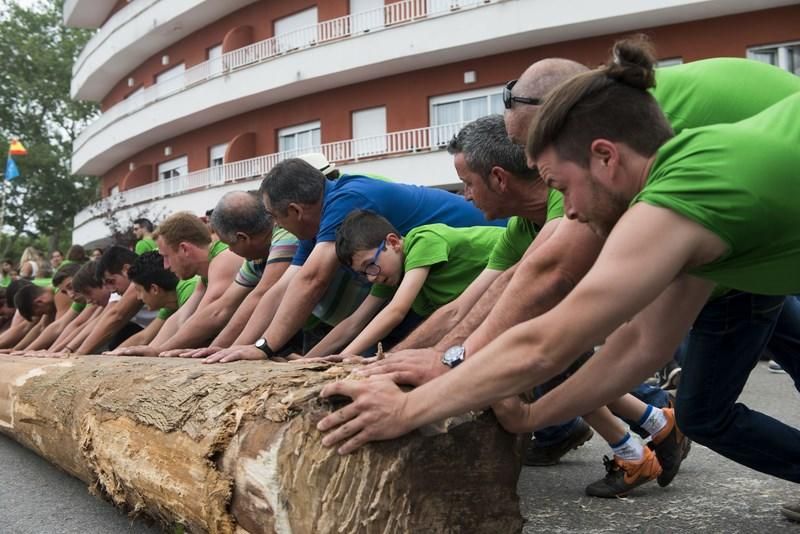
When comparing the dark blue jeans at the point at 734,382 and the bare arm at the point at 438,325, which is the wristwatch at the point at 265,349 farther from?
the dark blue jeans at the point at 734,382

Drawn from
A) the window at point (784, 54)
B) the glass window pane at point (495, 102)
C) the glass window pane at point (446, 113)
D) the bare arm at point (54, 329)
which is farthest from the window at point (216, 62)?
the bare arm at point (54, 329)

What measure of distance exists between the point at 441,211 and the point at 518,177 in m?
1.47

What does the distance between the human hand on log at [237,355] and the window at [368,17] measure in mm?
13392

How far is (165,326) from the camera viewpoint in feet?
18.7

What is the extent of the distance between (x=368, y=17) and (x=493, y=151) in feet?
46.6

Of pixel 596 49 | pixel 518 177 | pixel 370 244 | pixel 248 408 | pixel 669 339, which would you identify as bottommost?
pixel 248 408

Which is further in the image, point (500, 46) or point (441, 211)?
point (500, 46)

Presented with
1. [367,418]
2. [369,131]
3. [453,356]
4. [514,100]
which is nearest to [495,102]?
[369,131]

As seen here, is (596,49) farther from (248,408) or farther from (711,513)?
(248,408)

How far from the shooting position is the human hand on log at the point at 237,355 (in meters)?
3.54

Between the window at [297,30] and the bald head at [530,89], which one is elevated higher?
the window at [297,30]

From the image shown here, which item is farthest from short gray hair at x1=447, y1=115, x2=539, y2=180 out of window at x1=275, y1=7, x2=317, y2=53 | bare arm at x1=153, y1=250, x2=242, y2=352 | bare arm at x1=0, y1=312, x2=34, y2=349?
window at x1=275, y1=7, x2=317, y2=53

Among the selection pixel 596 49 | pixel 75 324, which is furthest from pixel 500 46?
pixel 75 324

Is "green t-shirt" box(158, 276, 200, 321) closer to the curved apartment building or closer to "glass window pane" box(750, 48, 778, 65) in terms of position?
the curved apartment building
